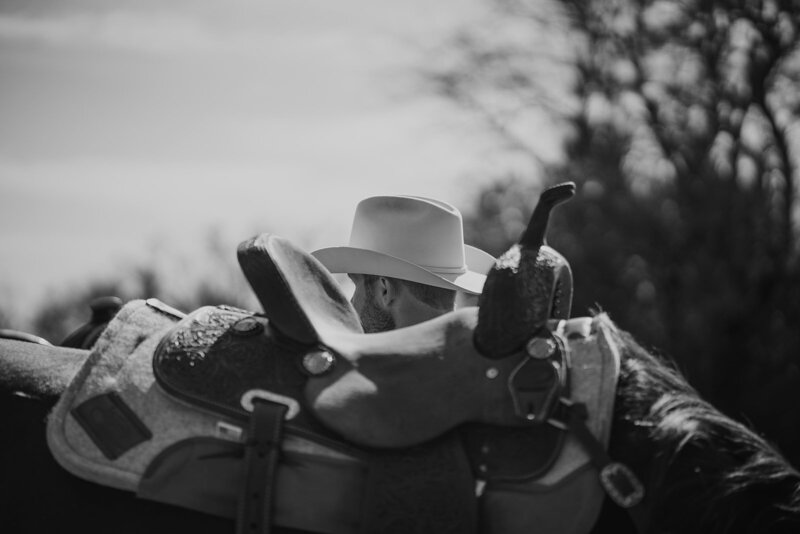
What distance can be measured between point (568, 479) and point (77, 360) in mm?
1144

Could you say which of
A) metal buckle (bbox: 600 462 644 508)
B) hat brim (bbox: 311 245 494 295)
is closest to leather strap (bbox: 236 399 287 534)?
metal buckle (bbox: 600 462 644 508)

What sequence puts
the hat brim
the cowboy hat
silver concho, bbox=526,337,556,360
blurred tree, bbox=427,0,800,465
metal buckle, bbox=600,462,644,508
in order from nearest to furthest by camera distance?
metal buckle, bbox=600,462,644,508 → silver concho, bbox=526,337,556,360 → the hat brim → the cowboy hat → blurred tree, bbox=427,0,800,465

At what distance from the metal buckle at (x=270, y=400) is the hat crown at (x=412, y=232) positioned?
60.4 inches

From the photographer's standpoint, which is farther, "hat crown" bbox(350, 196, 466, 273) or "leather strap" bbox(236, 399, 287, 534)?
"hat crown" bbox(350, 196, 466, 273)

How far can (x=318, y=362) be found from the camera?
1.70m

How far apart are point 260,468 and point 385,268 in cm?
144

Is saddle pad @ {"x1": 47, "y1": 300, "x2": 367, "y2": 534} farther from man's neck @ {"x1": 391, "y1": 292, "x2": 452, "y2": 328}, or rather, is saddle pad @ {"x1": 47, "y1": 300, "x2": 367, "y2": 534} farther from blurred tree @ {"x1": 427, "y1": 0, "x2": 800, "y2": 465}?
blurred tree @ {"x1": 427, "y1": 0, "x2": 800, "y2": 465}

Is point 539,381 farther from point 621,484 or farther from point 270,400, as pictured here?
point 270,400

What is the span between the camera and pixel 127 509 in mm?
1678

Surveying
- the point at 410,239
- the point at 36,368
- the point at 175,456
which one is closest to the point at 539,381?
the point at 175,456

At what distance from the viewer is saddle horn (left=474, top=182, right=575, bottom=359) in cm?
164

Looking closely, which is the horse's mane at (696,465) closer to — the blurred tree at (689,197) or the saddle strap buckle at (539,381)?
the saddle strap buckle at (539,381)

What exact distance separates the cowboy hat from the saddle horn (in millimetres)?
1328

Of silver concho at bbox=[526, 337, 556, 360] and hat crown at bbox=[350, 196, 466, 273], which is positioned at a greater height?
silver concho at bbox=[526, 337, 556, 360]
